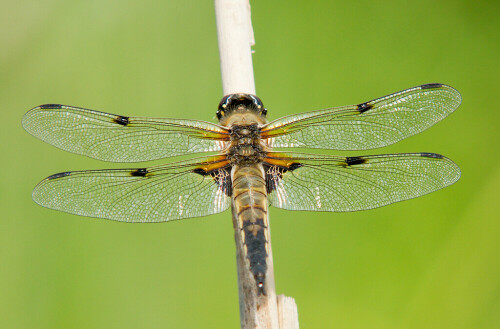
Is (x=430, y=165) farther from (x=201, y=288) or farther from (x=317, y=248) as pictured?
(x=201, y=288)

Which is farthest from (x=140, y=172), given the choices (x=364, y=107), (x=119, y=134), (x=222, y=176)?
(x=364, y=107)

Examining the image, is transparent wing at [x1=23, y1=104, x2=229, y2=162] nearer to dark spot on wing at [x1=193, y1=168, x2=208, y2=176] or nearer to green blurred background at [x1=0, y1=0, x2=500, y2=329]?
dark spot on wing at [x1=193, y1=168, x2=208, y2=176]

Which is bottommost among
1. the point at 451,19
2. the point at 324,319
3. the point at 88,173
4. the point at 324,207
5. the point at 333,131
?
the point at 324,319

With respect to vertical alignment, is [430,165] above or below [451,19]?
below

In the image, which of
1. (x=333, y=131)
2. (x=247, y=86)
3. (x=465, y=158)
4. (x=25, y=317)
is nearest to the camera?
(x=247, y=86)

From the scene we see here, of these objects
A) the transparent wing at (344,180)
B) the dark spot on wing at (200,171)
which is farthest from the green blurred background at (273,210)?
the dark spot on wing at (200,171)

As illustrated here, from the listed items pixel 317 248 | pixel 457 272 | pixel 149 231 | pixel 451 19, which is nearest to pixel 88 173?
pixel 149 231

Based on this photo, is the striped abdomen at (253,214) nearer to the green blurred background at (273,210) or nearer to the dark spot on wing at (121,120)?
the dark spot on wing at (121,120)
